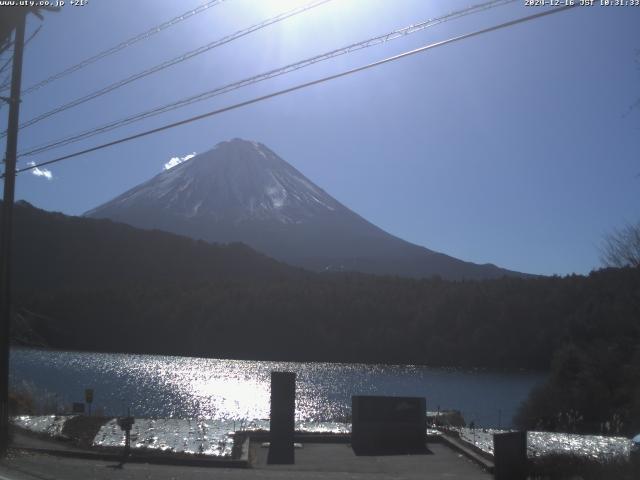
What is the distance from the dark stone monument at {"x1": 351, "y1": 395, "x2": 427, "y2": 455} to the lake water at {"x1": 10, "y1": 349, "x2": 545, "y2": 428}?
10.4 metres

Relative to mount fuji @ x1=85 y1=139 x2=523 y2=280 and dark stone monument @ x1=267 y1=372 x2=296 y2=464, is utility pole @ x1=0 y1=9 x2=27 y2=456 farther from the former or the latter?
mount fuji @ x1=85 y1=139 x2=523 y2=280

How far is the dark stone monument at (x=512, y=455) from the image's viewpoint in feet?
38.7

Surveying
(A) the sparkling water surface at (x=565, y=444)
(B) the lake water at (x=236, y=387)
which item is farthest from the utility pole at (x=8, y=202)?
(B) the lake water at (x=236, y=387)

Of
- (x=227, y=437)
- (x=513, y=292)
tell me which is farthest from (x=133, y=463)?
(x=513, y=292)

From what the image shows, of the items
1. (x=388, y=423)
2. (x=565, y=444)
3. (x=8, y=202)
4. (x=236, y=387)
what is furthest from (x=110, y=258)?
(x=565, y=444)

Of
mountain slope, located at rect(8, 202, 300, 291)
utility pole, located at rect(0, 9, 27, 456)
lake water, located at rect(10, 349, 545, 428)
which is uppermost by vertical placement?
mountain slope, located at rect(8, 202, 300, 291)

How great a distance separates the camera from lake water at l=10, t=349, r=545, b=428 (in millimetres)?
33781

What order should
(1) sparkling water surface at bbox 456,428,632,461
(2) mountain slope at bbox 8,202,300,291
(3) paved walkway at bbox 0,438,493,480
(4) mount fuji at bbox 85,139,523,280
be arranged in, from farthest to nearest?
(4) mount fuji at bbox 85,139,523,280 < (2) mountain slope at bbox 8,202,300,291 < (1) sparkling water surface at bbox 456,428,632,461 < (3) paved walkway at bbox 0,438,493,480

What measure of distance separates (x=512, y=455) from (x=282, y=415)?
16.2 feet

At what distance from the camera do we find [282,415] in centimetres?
1516

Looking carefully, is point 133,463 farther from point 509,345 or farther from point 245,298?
point 245,298

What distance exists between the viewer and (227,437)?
15.8 metres

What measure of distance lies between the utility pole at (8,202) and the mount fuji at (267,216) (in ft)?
417

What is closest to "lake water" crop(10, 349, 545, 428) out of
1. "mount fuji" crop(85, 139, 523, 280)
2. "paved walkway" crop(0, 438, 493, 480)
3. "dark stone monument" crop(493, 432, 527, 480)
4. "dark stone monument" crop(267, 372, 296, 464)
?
"dark stone monument" crop(267, 372, 296, 464)
